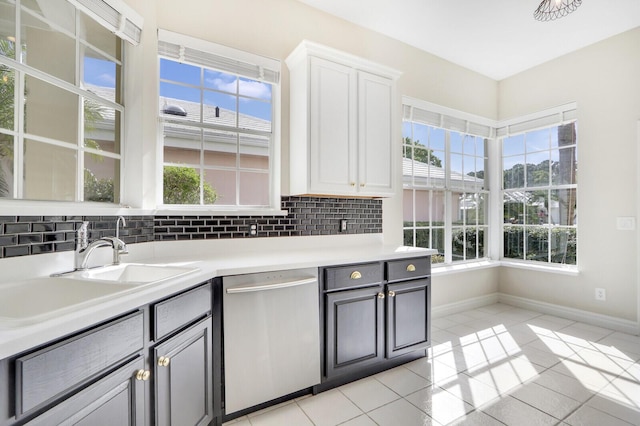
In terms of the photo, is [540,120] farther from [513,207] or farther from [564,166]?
[513,207]

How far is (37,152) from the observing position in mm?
1524

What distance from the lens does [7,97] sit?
4.63 feet

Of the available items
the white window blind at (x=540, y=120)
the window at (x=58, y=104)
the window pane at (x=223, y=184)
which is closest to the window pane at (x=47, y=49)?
the window at (x=58, y=104)

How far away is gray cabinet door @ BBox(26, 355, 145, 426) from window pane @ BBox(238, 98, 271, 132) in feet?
6.13

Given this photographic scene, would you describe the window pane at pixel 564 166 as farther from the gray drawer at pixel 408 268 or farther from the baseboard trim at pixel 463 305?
the gray drawer at pixel 408 268

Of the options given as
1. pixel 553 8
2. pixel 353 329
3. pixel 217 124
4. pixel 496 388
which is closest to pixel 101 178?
pixel 217 124

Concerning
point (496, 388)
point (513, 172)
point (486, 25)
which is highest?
point (486, 25)

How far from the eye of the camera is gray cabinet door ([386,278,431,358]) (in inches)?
88.5

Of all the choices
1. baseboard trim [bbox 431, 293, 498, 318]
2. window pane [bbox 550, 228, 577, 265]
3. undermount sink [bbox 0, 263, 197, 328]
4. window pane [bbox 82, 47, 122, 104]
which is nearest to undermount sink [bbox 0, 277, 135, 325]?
undermount sink [bbox 0, 263, 197, 328]

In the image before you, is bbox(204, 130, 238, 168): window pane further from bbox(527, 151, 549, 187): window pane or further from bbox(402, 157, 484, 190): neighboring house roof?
bbox(527, 151, 549, 187): window pane

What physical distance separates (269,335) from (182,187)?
127 centimetres

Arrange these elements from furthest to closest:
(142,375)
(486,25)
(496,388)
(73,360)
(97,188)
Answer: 1. (486,25)
2. (496,388)
3. (97,188)
4. (142,375)
5. (73,360)

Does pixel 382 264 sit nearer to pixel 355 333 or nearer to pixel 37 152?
Answer: pixel 355 333

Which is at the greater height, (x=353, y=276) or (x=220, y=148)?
(x=220, y=148)
